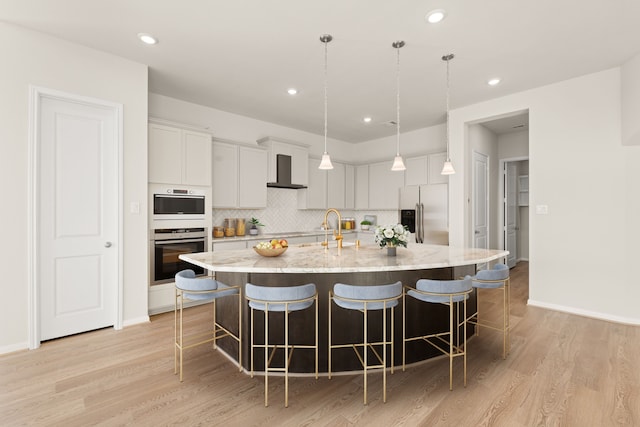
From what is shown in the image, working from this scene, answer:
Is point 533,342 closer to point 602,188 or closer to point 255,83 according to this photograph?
point 602,188

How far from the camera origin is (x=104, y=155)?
128 inches

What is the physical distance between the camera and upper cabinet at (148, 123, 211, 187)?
3727 millimetres

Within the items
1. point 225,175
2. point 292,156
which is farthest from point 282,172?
point 225,175

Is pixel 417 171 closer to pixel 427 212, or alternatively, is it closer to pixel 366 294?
pixel 427 212

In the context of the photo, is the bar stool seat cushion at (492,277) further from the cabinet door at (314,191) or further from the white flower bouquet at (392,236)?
the cabinet door at (314,191)

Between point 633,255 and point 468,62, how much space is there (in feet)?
9.38

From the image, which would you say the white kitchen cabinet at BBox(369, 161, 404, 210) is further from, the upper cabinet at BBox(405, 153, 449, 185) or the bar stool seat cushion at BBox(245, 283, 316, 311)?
the bar stool seat cushion at BBox(245, 283, 316, 311)

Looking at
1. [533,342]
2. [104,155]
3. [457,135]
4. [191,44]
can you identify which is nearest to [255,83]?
[191,44]

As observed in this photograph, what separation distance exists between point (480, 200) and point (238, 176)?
410 centimetres

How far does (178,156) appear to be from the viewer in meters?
3.92

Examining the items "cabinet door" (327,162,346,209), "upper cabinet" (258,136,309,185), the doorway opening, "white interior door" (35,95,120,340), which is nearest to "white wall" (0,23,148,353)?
"white interior door" (35,95,120,340)

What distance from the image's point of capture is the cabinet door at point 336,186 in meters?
6.32

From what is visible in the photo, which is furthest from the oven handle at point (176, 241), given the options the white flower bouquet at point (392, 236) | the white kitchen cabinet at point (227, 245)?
the white flower bouquet at point (392, 236)

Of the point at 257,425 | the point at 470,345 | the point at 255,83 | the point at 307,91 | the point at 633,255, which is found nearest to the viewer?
the point at 257,425
